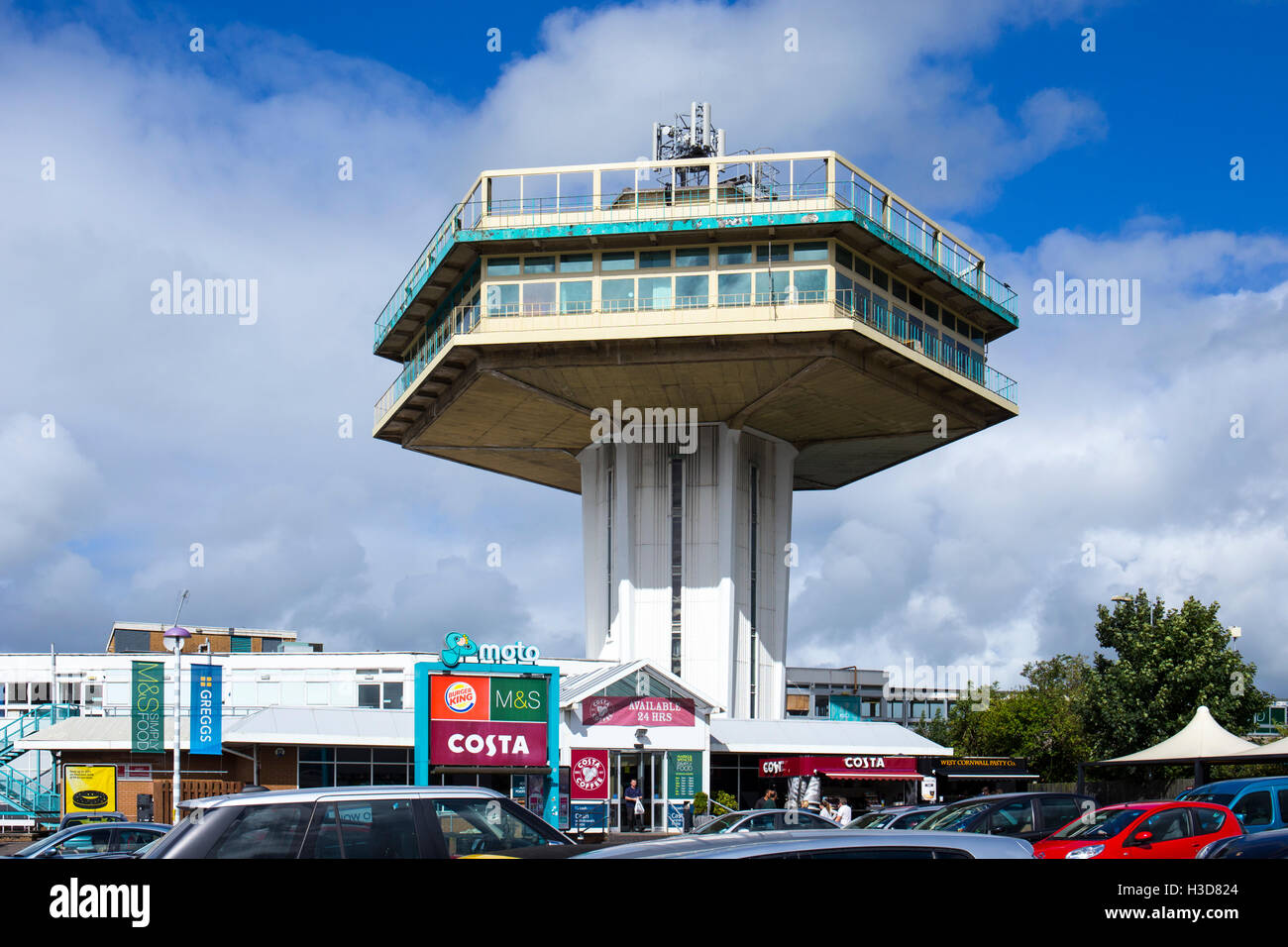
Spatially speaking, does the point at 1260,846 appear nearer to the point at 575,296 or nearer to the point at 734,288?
the point at 734,288

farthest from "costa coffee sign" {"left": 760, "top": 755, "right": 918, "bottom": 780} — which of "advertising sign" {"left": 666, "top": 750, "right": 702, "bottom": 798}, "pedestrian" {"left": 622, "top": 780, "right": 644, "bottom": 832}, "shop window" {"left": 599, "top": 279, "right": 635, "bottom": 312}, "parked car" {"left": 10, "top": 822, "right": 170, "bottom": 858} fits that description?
"parked car" {"left": 10, "top": 822, "right": 170, "bottom": 858}

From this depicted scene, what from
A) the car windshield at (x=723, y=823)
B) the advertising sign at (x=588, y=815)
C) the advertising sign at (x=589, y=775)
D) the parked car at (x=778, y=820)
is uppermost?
the parked car at (x=778, y=820)

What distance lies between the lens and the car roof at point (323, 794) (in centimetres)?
956

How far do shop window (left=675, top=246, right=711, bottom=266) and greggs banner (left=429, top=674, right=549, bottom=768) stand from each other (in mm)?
16775

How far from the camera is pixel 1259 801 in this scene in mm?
21703

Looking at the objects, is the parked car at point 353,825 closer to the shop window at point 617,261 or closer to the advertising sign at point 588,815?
the advertising sign at point 588,815

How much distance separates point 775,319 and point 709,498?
1069cm

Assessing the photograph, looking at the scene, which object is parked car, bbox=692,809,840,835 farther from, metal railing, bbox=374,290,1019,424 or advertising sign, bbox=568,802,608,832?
metal railing, bbox=374,290,1019,424

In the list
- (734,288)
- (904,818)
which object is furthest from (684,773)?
(904,818)

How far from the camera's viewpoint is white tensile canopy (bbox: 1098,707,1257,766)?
35.8 meters

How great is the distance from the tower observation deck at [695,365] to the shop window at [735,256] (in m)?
0.11

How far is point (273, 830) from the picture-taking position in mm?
9586

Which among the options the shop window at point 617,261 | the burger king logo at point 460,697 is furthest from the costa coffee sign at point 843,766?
the shop window at point 617,261
